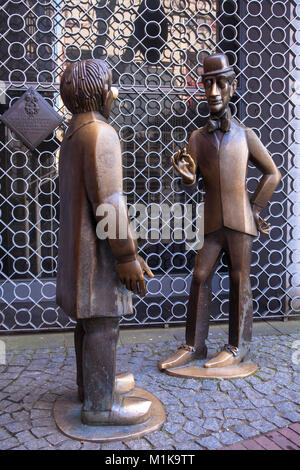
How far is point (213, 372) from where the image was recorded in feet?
11.4

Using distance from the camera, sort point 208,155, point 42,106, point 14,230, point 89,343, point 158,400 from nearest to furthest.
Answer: point 89,343
point 158,400
point 208,155
point 42,106
point 14,230

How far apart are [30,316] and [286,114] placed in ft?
12.0

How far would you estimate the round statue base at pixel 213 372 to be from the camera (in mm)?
3441

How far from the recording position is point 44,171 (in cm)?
504

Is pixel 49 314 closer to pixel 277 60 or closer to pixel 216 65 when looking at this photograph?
pixel 216 65

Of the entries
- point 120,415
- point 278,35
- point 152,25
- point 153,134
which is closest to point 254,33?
point 278,35

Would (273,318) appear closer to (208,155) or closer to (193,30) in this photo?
(208,155)

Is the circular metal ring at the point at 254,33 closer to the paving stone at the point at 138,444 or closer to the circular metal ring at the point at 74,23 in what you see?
the circular metal ring at the point at 74,23

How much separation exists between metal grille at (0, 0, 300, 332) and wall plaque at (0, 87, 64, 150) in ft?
0.64

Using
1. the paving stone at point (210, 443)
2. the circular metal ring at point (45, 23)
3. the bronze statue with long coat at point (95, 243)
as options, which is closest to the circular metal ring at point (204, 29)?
the circular metal ring at point (45, 23)

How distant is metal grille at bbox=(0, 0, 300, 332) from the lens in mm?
4906

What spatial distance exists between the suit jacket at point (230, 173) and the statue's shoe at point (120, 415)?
4.83 feet

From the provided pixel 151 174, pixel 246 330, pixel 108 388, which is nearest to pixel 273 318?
pixel 246 330

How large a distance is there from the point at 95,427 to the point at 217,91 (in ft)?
8.02
